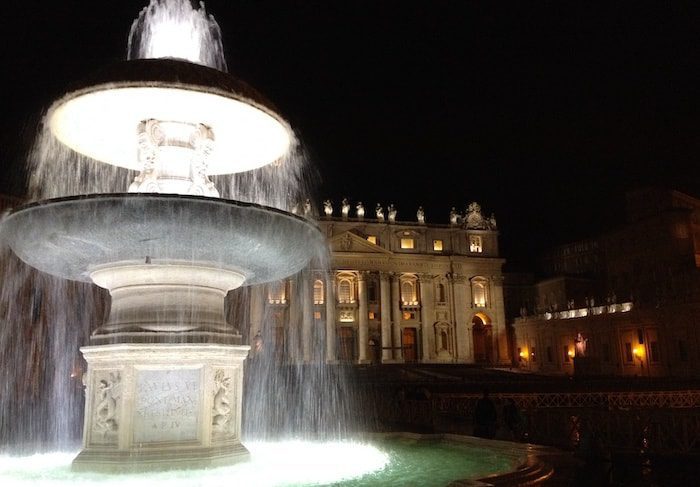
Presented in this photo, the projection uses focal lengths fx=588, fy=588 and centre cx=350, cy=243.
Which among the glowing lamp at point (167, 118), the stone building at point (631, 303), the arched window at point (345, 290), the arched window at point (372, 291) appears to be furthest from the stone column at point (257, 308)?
the glowing lamp at point (167, 118)

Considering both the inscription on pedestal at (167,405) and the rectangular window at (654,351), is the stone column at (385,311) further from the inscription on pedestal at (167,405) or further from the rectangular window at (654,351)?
the inscription on pedestal at (167,405)

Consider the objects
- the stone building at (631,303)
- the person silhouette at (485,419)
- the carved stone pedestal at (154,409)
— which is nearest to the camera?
the carved stone pedestal at (154,409)

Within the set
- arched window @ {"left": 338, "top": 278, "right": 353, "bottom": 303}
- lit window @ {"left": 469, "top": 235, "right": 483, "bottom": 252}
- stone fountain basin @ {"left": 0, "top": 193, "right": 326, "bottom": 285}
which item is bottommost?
stone fountain basin @ {"left": 0, "top": 193, "right": 326, "bottom": 285}

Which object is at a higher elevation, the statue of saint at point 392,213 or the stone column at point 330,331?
the statue of saint at point 392,213

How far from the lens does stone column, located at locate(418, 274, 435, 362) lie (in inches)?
2501

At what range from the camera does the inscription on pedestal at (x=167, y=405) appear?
701 centimetres

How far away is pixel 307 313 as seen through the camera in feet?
192

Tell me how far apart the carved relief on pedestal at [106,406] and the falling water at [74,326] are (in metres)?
3.38

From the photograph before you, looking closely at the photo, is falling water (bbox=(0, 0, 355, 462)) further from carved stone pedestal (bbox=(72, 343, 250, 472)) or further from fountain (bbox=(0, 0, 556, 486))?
carved stone pedestal (bbox=(72, 343, 250, 472))

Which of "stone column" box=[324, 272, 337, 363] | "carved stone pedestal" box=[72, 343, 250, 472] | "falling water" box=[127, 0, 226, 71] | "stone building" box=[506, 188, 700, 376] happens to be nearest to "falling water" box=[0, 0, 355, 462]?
"falling water" box=[127, 0, 226, 71]

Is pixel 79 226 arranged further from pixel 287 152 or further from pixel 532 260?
pixel 532 260

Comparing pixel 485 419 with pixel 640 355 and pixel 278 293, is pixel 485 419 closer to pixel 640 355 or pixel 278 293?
pixel 640 355

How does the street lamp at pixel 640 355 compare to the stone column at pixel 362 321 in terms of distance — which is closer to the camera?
the street lamp at pixel 640 355

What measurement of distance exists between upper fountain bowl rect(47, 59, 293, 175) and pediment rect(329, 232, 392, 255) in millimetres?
50504
